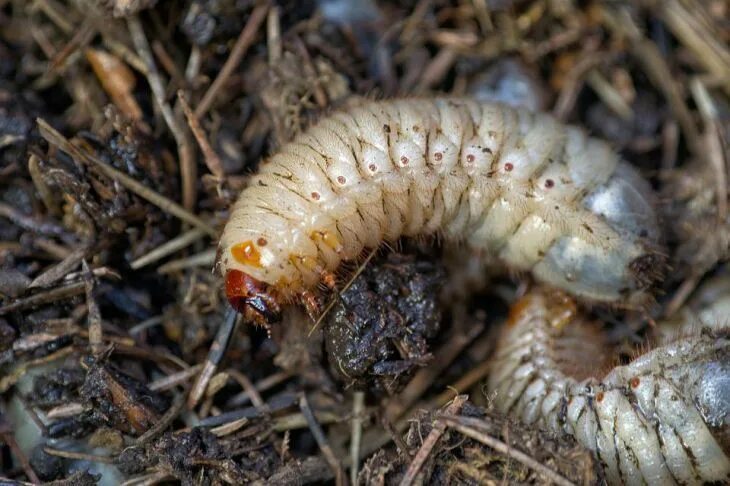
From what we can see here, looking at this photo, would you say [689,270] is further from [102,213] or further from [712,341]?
[102,213]

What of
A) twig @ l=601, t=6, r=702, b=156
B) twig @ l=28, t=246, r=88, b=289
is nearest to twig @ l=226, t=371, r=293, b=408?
twig @ l=28, t=246, r=88, b=289

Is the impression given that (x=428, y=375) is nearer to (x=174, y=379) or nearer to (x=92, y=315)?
(x=174, y=379)

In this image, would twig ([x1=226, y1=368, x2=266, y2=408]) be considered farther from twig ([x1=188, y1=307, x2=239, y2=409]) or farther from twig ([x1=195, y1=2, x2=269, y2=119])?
twig ([x1=195, y1=2, x2=269, y2=119])

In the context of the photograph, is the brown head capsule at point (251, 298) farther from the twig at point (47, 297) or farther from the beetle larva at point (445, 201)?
the twig at point (47, 297)

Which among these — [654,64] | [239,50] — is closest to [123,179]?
[239,50]

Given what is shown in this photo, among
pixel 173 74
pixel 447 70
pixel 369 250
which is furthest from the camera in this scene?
pixel 447 70

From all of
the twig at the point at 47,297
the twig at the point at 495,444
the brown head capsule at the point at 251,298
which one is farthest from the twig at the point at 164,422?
the twig at the point at 495,444

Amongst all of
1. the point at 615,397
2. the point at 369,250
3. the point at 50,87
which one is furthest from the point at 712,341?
the point at 50,87

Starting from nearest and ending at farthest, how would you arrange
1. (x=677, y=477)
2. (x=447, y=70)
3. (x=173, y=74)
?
(x=677, y=477) < (x=173, y=74) < (x=447, y=70)
